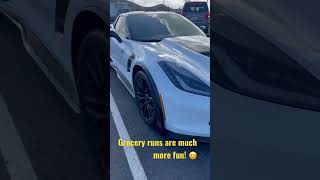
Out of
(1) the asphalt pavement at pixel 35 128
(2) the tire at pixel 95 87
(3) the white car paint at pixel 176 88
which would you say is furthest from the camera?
(1) the asphalt pavement at pixel 35 128

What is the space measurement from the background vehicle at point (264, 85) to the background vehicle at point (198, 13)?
0.04m

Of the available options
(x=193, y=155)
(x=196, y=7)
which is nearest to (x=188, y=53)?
(x=196, y=7)

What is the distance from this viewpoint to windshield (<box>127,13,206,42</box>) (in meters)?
1.43

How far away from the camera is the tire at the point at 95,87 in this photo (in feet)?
5.07

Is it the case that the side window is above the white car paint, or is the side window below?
above

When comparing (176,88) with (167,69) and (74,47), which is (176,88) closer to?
(167,69)

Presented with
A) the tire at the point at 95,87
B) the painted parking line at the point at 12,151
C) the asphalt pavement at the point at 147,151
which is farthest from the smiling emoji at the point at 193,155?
the painted parking line at the point at 12,151

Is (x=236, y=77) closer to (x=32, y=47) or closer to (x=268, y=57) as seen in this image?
(x=268, y=57)

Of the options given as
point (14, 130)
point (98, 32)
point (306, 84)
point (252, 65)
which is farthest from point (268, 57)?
point (14, 130)

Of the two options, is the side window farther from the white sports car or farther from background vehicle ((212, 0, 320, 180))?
background vehicle ((212, 0, 320, 180))

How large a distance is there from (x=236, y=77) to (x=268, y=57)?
0.18 metres

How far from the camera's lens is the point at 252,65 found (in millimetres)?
1438

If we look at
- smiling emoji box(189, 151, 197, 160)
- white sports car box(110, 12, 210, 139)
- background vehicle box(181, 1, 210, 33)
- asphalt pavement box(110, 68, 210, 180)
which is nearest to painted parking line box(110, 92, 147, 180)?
asphalt pavement box(110, 68, 210, 180)

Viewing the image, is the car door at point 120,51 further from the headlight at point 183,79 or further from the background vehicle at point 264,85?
the background vehicle at point 264,85
